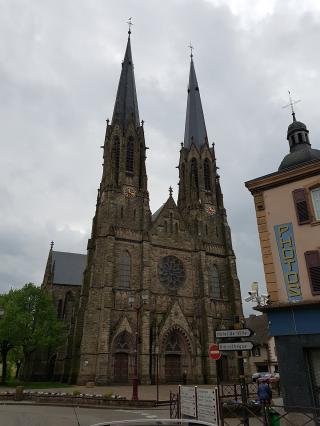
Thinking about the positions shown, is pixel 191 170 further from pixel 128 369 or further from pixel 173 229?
pixel 128 369

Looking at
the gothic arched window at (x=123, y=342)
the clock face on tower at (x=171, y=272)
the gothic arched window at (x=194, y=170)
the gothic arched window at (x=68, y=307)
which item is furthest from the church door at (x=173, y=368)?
the gothic arched window at (x=194, y=170)

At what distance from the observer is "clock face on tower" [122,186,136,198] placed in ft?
130

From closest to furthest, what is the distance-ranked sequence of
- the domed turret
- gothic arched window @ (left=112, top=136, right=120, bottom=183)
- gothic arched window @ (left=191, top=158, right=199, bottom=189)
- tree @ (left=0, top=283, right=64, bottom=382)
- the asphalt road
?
the asphalt road
the domed turret
tree @ (left=0, top=283, right=64, bottom=382)
gothic arched window @ (left=112, top=136, right=120, bottom=183)
gothic arched window @ (left=191, top=158, right=199, bottom=189)

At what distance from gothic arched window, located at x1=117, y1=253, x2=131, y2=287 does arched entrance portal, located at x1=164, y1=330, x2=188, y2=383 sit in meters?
6.77

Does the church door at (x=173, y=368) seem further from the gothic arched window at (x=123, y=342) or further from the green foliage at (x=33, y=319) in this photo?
the green foliage at (x=33, y=319)

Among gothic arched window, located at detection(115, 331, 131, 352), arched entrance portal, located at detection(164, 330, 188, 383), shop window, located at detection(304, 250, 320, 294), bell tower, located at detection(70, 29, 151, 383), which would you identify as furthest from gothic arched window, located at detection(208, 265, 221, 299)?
shop window, located at detection(304, 250, 320, 294)

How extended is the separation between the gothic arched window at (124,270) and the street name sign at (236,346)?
24.7 m

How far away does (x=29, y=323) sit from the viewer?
3419cm

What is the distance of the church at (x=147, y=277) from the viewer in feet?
104

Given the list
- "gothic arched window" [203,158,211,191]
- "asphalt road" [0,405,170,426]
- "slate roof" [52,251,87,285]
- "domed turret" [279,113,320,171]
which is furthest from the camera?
"slate roof" [52,251,87,285]

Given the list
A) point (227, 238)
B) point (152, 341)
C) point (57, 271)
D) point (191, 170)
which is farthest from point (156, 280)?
point (57, 271)

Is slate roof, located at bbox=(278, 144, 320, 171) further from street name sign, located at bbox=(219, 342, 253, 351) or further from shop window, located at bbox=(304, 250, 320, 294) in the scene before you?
street name sign, located at bbox=(219, 342, 253, 351)

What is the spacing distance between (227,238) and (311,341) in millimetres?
30618

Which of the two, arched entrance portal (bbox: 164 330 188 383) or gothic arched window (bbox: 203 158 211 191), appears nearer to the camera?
arched entrance portal (bbox: 164 330 188 383)
